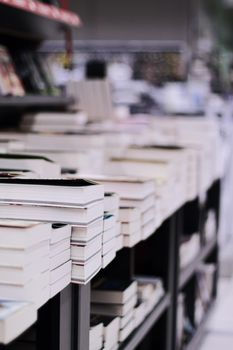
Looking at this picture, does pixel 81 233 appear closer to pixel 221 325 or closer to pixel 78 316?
pixel 78 316

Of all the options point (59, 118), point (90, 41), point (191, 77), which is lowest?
point (59, 118)

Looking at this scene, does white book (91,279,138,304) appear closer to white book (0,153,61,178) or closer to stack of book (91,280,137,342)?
stack of book (91,280,137,342)

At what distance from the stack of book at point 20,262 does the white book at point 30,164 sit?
792 millimetres

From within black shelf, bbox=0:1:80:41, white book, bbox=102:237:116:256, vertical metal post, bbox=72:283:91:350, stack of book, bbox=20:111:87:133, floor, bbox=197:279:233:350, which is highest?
black shelf, bbox=0:1:80:41

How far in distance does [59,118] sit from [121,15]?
5.49m

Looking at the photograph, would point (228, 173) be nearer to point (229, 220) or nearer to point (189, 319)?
point (229, 220)

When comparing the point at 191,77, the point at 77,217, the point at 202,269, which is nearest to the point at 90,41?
the point at 191,77

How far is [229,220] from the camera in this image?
6.24 m

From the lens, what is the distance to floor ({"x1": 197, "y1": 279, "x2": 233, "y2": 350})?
4.13 meters

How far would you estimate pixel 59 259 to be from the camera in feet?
5.27

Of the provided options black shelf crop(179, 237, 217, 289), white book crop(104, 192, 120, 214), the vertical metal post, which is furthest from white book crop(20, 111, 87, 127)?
the vertical metal post

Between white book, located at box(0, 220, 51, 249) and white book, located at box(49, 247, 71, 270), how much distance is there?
97 mm

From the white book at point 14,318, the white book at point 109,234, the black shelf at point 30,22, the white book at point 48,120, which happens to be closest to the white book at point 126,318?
the white book at point 109,234

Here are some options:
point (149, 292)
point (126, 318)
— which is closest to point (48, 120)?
point (149, 292)
